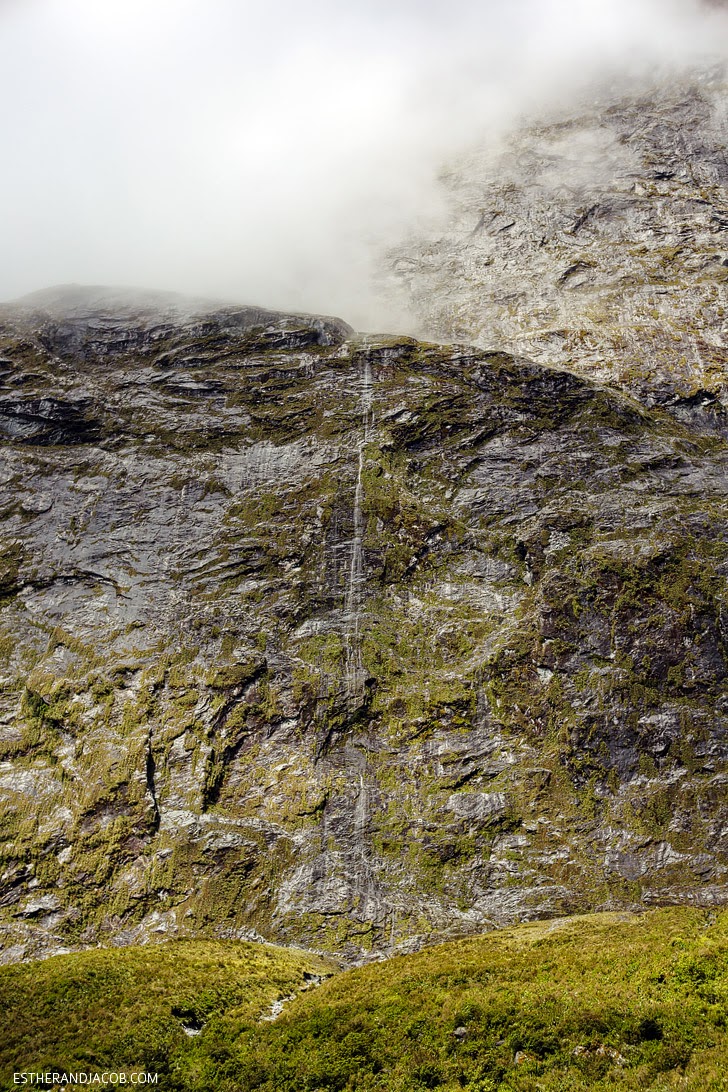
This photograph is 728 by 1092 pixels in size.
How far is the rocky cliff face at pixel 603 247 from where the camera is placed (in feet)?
324

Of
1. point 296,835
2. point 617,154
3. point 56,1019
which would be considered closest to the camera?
point 56,1019

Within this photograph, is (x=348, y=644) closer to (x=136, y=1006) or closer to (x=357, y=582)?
(x=357, y=582)

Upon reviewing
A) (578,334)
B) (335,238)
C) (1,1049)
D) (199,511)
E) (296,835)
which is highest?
(335,238)

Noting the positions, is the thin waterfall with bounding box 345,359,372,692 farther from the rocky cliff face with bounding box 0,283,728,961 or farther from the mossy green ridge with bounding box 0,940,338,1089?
the mossy green ridge with bounding box 0,940,338,1089

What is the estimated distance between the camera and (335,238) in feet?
504

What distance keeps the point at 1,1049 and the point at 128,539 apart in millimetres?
54819

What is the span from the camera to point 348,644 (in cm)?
7144

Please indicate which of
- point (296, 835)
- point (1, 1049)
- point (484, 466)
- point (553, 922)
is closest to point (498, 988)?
point (553, 922)

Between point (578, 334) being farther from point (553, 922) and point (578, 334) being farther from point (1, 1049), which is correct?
point (1, 1049)

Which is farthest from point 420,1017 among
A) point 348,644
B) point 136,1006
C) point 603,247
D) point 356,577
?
point 603,247

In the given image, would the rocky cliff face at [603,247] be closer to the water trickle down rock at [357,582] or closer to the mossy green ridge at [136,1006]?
the water trickle down rock at [357,582]

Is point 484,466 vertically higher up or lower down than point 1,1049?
higher up

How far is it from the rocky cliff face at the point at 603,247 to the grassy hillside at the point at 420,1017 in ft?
232

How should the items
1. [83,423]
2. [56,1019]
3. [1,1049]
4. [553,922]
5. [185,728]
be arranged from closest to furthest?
1. [1,1049]
2. [56,1019]
3. [553,922]
4. [185,728]
5. [83,423]
